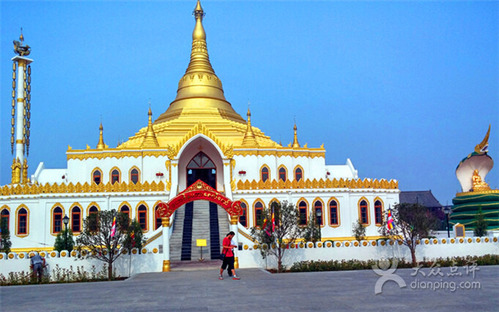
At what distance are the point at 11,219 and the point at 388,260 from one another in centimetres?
2558

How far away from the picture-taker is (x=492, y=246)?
97.6 ft

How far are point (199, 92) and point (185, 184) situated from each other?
11601mm

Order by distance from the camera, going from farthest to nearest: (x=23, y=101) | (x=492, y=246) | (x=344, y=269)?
(x=23, y=101) < (x=492, y=246) < (x=344, y=269)

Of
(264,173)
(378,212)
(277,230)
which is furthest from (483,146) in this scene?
(277,230)

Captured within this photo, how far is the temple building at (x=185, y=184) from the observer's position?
1388 inches

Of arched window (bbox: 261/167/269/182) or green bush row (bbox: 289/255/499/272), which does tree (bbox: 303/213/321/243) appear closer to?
green bush row (bbox: 289/255/499/272)

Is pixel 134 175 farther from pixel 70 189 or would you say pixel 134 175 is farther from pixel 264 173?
pixel 264 173

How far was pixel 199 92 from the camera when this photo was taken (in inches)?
1967

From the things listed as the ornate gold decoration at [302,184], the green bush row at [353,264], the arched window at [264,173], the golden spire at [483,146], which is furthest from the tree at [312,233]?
the golden spire at [483,146]

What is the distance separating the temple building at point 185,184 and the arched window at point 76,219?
7cm

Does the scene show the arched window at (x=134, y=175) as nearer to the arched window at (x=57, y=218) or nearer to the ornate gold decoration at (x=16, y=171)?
the arched window at (x=57, y=218)

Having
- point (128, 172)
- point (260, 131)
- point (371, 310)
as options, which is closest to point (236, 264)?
point (371, 310)

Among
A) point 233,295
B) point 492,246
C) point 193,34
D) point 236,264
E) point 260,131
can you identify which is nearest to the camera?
point 233,295

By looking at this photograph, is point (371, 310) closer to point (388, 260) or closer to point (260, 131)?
point (388, 260)
